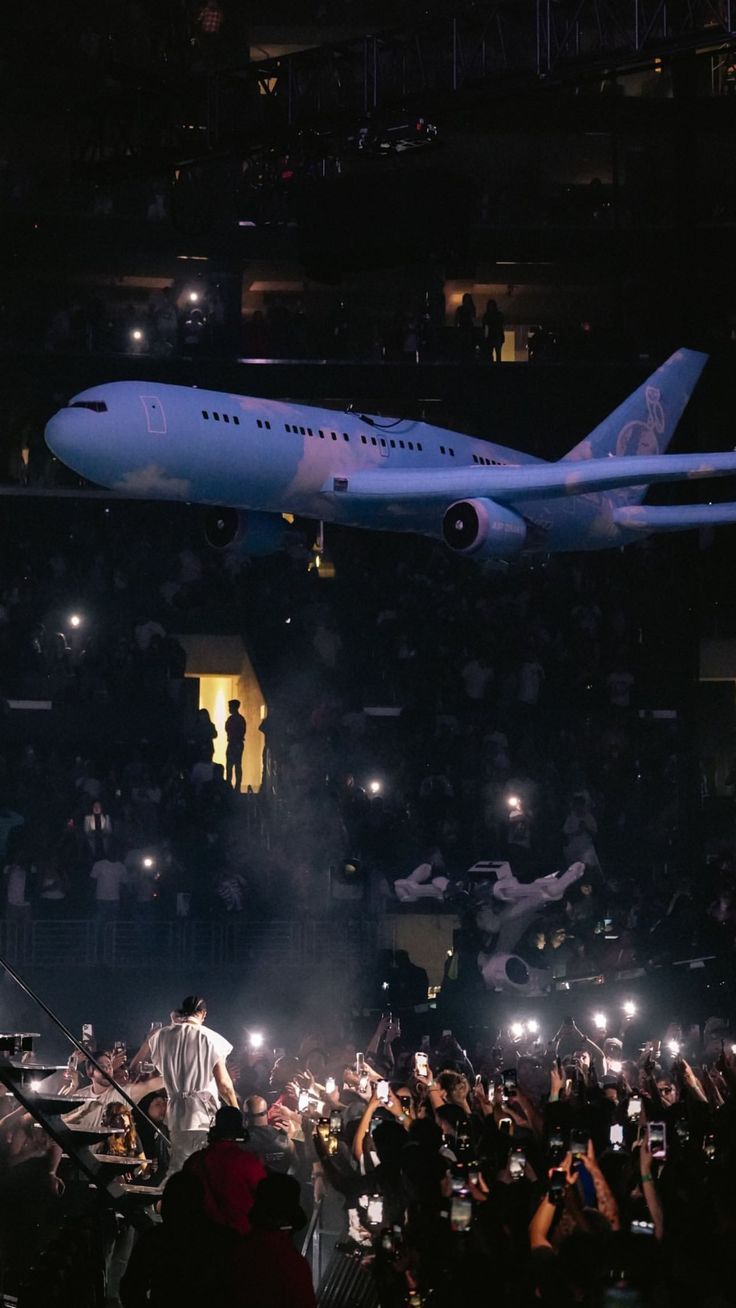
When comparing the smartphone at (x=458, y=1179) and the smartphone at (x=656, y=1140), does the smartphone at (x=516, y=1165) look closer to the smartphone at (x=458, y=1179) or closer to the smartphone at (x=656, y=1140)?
the smartphone at (x=458, y=1179)

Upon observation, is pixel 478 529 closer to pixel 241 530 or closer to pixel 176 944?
pixel 241 530

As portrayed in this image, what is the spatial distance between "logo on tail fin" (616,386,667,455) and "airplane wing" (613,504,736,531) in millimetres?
1110

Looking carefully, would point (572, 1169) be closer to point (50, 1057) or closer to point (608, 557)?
point (50, 1057)

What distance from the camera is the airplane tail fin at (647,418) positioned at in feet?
111

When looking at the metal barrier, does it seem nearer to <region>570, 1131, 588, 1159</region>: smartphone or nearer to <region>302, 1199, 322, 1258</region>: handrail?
<region>302, 1199, 322, 1258</region>: handrail

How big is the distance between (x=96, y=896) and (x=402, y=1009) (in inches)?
212

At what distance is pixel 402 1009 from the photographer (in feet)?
80.8

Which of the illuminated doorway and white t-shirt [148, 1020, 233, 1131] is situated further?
the illuminated doorway

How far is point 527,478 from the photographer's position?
2961cm

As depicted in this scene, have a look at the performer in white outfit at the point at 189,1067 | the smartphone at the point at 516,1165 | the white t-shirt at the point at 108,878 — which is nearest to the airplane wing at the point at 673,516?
the white t-shirt at the point at 108,878

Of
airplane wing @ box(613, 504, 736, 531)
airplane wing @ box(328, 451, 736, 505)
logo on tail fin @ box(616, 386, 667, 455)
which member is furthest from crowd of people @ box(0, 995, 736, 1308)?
logo on tail fin @ box(616, 386, 667, 455)

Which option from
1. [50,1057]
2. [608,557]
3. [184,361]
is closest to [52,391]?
[184,361]

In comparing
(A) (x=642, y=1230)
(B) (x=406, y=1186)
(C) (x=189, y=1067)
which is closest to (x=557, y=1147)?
(B) (x=406, y=1186)

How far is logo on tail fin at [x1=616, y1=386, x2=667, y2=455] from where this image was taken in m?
34.1
